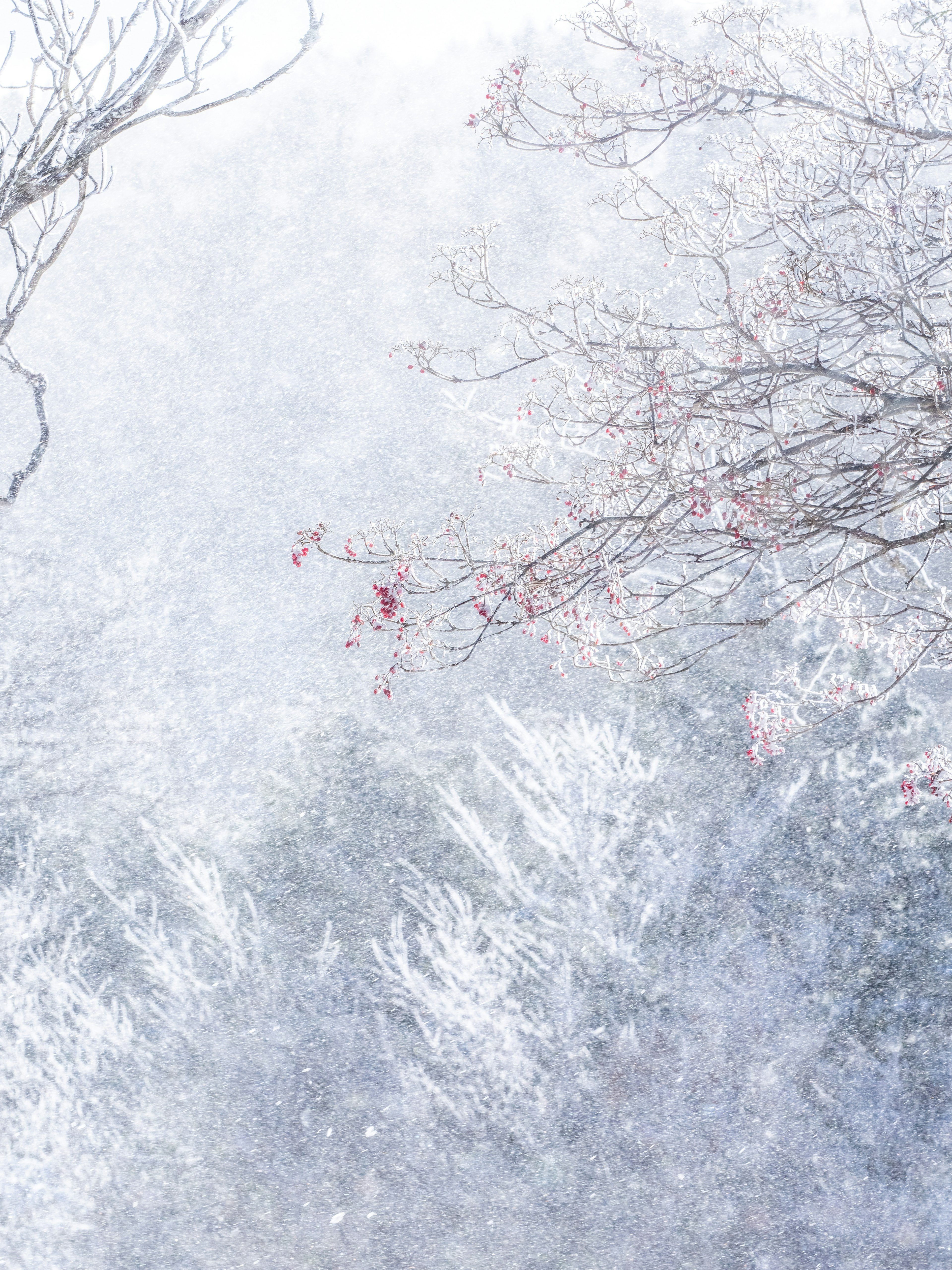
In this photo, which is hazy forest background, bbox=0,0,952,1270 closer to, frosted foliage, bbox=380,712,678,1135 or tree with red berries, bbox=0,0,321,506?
frosted foliage, bbox=380,712,678,1135

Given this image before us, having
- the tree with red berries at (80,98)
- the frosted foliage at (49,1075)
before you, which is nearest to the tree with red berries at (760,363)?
the tree with red berries at (80,98)

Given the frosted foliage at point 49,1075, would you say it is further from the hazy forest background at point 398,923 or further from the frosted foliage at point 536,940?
the frosted foliage at point 536,940

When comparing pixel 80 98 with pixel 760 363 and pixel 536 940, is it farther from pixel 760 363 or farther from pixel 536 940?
pixel 536 940

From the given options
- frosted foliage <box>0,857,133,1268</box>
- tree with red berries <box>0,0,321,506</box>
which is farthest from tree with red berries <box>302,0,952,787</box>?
frosted foliage <box>0,857,133,1268</box>

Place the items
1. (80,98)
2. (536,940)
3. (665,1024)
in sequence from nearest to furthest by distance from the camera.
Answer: (80,98) < (665,1024) < (536,940)

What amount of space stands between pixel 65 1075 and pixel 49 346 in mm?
5345

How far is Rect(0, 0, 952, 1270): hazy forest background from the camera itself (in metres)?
5.18

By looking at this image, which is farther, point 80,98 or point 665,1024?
point 665,1024

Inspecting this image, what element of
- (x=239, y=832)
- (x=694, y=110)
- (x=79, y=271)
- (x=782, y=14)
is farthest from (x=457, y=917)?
(x=782, y=14)

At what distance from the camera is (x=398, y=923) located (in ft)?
18.1

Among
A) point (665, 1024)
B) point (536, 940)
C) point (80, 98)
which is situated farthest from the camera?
point (536, 940)

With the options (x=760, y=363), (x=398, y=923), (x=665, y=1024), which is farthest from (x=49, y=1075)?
(x=760, y=363)

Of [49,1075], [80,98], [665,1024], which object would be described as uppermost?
[80,98]

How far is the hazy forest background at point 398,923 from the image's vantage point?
17.0ft
